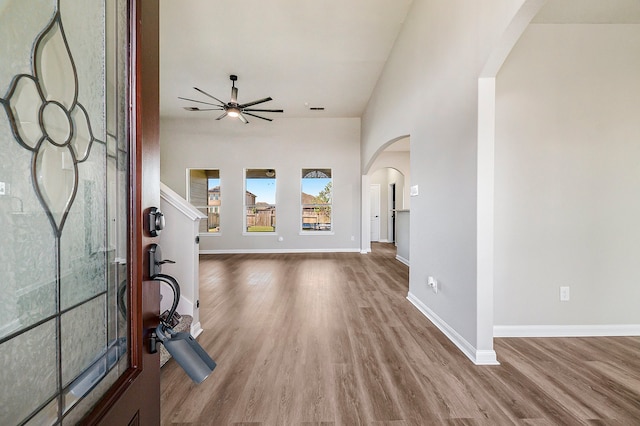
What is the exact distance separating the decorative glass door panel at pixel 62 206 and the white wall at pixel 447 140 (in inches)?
81.8

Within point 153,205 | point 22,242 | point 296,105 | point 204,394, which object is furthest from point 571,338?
point 296,105

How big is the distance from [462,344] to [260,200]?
229 inches

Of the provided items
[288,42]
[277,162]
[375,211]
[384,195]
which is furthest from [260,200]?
[384,195]

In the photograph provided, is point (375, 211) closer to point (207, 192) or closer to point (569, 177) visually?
point (207, 192)

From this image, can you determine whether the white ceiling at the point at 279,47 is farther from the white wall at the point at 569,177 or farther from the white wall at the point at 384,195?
the white wall at the point at 384,195

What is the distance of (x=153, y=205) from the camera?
744 mm

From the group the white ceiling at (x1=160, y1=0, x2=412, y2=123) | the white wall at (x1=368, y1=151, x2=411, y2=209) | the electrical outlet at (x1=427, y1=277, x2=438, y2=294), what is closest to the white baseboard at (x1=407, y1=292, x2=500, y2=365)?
the electrical outlet at (x1=427, y1=277, x2=438, y2=294)

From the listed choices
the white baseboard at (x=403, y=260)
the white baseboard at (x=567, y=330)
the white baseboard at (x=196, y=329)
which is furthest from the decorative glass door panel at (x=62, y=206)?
the white baseboard at (x=403, y=260)

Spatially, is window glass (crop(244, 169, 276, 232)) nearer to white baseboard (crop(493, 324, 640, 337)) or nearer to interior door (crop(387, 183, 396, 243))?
interior door (crop(387, 183, 396, 243))

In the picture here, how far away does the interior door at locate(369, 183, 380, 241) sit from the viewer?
915cm

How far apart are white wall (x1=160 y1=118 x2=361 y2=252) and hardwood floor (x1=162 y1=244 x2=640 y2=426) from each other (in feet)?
13.1

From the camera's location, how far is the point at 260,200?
691 centimetres

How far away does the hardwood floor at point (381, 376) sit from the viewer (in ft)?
4.61

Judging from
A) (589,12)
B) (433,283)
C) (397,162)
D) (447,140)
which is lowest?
(433,283)
